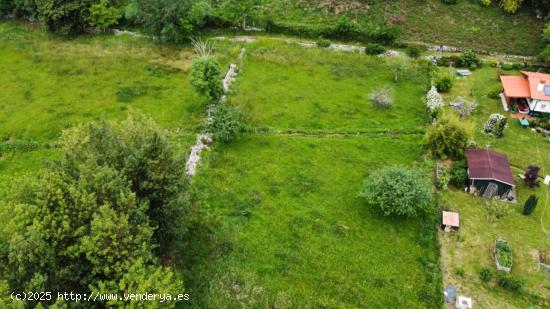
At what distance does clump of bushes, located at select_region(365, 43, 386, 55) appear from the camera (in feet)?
192

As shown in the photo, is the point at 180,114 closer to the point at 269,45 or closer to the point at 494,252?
the point at 269,45

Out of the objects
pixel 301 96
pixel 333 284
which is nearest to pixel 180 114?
pixel 301 96

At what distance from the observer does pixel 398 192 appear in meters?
35.0

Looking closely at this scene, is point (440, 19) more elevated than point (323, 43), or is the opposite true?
point (440, 19)

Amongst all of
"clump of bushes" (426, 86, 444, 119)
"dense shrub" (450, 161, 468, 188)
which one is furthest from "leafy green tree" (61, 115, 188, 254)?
"clump of bushes" (426, 86, 444, 119)

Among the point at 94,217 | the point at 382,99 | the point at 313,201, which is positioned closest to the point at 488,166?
the point at 382,99

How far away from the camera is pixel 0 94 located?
5197cm

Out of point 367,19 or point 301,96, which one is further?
point 367,19

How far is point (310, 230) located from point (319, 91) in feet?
72.5

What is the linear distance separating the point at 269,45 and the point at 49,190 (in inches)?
1590

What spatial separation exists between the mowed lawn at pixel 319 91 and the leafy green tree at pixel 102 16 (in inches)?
819

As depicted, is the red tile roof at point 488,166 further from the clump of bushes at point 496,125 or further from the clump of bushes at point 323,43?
the clump of bushes at point 323,43

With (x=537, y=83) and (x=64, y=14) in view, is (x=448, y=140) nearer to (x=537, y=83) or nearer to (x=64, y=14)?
(x=537, y=83)

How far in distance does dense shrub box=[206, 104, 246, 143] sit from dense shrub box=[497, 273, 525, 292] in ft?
84.2
